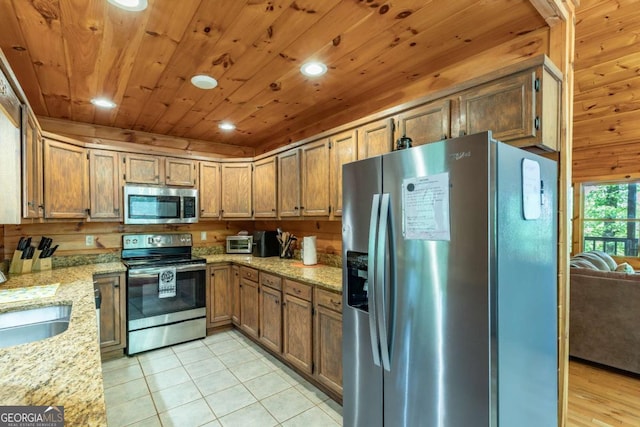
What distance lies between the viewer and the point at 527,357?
1410 mm

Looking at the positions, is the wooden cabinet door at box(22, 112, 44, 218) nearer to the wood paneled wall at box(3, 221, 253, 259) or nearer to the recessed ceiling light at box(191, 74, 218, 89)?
the wood paneled wall at box(3, 221, 253, 259)

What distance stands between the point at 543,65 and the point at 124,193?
3767mm

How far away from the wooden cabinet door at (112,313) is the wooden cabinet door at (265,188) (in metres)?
1.61

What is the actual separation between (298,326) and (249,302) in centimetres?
96

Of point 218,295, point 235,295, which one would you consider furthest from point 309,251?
point 218,295

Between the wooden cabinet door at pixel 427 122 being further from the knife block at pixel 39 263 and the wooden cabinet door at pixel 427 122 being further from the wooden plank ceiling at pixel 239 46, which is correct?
the knife block at pixel 39 263

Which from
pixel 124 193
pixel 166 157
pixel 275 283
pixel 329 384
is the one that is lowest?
pixel 329 384

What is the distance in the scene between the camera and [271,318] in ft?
10.3

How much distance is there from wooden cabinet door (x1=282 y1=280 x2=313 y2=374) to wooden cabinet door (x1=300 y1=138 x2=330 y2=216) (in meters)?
0.73

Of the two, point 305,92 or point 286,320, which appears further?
point 286,320

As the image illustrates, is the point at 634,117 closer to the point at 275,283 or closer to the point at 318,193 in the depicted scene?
the point at 318,193

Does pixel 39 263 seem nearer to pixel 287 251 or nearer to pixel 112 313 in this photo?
pixel 112 313

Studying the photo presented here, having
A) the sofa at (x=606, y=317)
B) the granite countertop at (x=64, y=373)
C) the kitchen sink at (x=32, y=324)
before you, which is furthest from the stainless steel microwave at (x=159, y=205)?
the sofa at (x=606, y=317)

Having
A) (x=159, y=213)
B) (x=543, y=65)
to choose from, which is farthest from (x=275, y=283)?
(x=543, y=65)
